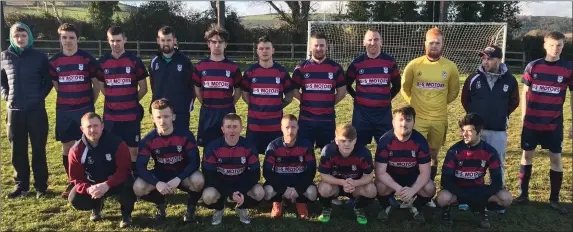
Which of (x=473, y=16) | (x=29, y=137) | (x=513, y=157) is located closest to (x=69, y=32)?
(x=29, y=137)

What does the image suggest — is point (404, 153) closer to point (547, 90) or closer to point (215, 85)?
point (547, 90)

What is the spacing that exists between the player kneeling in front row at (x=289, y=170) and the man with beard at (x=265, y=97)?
49 centimetres

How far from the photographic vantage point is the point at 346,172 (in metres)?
4.05

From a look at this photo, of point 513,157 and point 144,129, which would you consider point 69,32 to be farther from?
point 513,157

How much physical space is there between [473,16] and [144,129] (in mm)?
17340

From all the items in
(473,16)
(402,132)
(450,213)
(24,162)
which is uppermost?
(473,16)

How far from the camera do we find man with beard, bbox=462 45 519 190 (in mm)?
4277

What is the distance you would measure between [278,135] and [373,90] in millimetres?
1070

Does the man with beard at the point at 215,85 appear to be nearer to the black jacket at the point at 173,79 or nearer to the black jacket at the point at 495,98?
the black jacket at the point at 173,79

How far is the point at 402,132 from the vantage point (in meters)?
3.91

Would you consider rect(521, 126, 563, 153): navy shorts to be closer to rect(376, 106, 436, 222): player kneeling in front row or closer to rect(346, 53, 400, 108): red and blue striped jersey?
rect(376, 106, 436, 222): player kneeling in front row

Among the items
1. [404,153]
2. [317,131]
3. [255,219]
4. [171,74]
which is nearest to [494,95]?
[404,153]

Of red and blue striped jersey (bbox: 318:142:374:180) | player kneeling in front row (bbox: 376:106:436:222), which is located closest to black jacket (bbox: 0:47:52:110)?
red and blue striped jersey (bbox: 318:142:374:180)

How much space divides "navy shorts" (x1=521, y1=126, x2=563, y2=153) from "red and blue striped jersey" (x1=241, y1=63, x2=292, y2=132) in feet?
8.12
